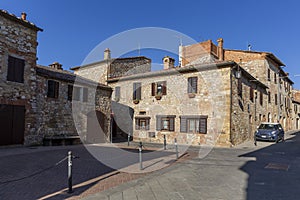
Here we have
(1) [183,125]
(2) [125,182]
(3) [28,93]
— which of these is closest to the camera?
(2) [125,182]

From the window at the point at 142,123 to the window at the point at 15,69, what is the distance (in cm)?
1055

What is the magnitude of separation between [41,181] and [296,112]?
4115 centimetres

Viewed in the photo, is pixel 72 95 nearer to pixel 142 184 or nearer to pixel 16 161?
pixel 16 161

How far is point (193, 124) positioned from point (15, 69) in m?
12.3

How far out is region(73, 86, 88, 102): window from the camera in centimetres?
1526

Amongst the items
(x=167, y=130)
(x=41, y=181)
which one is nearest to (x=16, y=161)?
(x=41, y=181)

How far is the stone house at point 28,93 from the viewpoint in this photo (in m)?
11.4

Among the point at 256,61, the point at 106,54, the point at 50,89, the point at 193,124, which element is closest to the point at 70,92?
the point at 50,89

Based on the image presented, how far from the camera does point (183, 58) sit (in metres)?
26.4

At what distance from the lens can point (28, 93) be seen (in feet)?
41.1

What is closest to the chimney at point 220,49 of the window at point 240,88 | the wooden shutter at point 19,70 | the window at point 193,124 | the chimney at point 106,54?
the window at point 240,88

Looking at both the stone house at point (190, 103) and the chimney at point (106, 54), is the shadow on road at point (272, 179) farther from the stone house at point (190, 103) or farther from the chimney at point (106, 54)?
the chimney at point (106, 54)

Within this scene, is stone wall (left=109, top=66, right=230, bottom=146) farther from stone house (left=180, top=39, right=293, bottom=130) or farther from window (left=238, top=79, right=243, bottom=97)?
stone house (left=180, top=39, right=293, bottom=130)

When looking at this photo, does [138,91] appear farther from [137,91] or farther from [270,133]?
[270,133]
